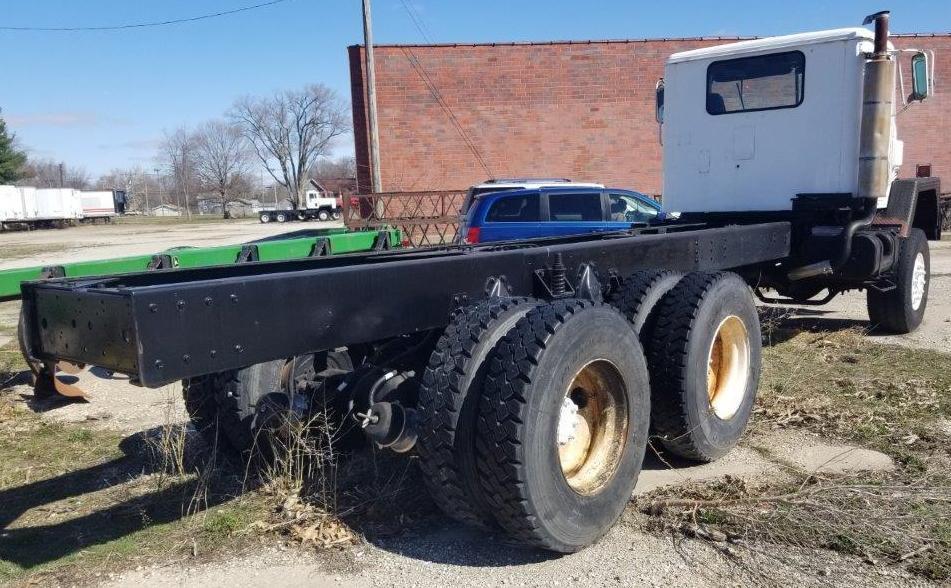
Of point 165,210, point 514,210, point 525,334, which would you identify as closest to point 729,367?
point 525,334

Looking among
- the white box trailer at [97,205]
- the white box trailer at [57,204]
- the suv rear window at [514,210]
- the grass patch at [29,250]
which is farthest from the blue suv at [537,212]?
the white box trailer at [97,205]

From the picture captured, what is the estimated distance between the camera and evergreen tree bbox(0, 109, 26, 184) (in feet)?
225

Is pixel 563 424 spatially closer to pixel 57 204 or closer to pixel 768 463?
pixel 768 463

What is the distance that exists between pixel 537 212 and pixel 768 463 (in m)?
7.99

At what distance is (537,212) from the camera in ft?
39.9

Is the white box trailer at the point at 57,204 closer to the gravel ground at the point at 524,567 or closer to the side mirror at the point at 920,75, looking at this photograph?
the side mirror at the point at 920,75

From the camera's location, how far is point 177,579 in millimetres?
3322

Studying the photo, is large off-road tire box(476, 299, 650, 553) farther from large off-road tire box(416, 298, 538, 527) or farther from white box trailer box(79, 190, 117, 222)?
white box trailer box(79, 190, 117, 222)

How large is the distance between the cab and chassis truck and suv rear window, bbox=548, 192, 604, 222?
5419 millimetres

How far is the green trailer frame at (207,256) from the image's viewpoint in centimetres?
485

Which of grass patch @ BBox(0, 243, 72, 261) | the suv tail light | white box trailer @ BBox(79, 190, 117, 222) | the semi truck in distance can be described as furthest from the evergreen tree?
the suv tail light

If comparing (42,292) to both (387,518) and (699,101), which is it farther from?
(699,101)

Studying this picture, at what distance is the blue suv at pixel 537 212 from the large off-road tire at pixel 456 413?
347 inches

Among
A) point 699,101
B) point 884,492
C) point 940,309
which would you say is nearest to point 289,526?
point 884,492
